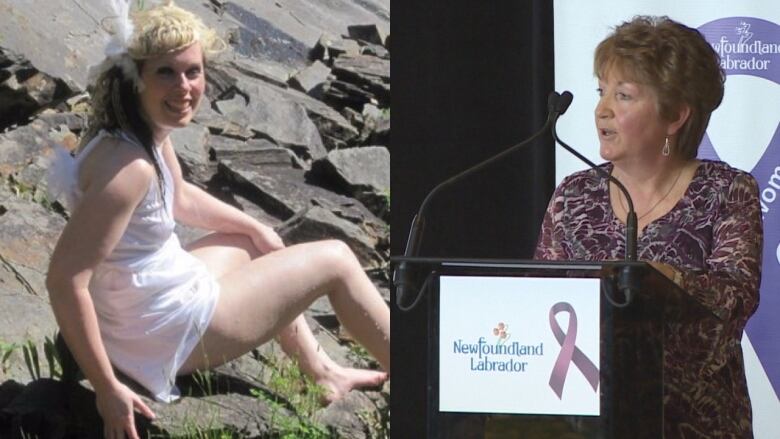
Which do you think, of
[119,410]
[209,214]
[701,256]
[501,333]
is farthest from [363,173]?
[501,333]

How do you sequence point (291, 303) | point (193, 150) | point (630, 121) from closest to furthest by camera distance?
1. point (630, 121)
2. point (193, 150)
3. point (291, 303)

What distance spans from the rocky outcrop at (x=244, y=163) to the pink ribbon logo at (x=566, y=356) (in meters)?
2.01

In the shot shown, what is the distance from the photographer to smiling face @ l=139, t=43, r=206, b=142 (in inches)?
146

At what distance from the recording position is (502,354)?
6.48ft

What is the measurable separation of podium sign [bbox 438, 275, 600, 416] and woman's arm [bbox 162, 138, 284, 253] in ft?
6.37

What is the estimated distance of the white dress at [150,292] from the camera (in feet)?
12.2

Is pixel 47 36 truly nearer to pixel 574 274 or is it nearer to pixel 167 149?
pixel 167 149

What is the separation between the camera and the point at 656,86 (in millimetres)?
2662

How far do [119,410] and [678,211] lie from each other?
78.1 inches

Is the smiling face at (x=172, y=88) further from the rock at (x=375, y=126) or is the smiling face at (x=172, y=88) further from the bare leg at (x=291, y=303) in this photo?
the rock at (x=375, y=126)

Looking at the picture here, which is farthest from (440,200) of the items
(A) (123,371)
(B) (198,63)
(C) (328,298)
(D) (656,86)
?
(D) (656,86)

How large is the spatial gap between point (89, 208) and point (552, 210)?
162cm

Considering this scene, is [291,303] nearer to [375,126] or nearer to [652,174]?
[375,126]

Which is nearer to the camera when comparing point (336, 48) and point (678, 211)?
point (678, 211)
